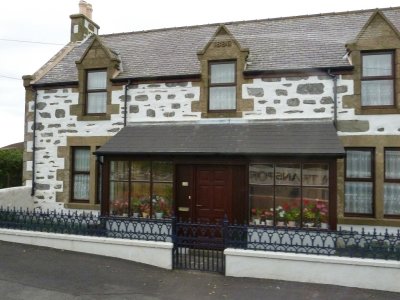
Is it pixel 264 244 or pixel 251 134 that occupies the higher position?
pixel 251 134

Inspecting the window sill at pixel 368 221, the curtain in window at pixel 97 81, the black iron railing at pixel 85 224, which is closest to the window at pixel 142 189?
the black iron railing at pixel 85 224

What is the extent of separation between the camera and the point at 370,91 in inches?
404

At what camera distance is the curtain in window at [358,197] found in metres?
10.0

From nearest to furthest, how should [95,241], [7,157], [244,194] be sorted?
1. [95,241]
2. [244,194]
3. [7,157]

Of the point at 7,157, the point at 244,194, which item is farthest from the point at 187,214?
the point at 7,157

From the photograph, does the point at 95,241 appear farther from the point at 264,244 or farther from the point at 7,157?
the point at 7,157

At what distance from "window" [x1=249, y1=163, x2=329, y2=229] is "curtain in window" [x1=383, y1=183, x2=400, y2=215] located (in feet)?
6.62

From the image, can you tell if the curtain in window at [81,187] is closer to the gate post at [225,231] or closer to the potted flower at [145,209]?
the potted flower at [145,209]

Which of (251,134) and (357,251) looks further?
(251,134)

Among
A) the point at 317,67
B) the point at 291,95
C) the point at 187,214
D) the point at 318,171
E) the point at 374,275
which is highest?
the point at 317,67

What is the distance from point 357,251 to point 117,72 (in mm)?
9019

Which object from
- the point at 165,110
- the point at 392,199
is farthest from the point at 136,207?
the point at 392,199

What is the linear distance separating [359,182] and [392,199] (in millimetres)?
915

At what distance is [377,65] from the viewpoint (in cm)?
1030
